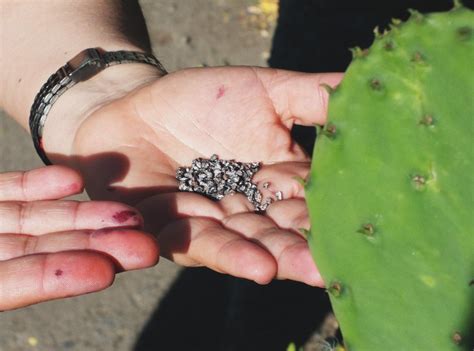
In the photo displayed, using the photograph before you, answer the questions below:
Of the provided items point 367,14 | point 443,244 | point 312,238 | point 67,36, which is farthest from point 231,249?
point 367,14

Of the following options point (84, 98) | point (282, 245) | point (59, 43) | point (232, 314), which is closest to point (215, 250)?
point (282, 245)

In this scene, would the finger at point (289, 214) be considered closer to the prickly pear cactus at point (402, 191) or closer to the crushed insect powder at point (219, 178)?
the crushed insect powder at point (219, 178)

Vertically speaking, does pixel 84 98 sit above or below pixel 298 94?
below

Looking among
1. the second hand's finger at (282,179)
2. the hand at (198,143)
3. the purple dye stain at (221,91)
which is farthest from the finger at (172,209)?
the purple dye stain at (221,91)

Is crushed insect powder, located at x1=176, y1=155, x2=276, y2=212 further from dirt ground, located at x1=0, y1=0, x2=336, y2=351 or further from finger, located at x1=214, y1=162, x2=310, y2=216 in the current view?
dirt ground, located at x1=0, y1=0, x2=336, y2=351

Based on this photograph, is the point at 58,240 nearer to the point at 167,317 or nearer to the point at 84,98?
the point at 84,98

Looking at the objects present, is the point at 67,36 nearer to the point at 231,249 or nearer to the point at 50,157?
the point at 50,157
